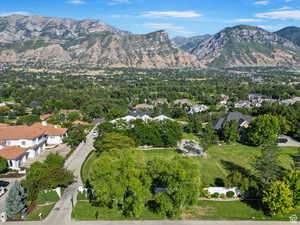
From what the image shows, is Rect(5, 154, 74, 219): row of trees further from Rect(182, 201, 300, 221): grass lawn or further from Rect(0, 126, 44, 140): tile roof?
Rect(0, 126, 44, 140): tile roof

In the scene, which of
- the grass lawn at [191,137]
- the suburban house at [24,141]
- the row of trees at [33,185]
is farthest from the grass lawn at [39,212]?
the grass lawn at [191,137]

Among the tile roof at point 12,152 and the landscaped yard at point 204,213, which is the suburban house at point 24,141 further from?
the landscaped yard at point 204,213

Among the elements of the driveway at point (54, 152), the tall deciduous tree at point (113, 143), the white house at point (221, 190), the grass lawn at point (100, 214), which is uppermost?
the tall deciduous tree at point (113, 143)

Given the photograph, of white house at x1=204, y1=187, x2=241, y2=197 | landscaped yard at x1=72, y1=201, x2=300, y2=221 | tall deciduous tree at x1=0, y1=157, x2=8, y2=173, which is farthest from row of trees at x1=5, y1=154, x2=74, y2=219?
white house at x1=204, y1=187, x2=241, y2=197

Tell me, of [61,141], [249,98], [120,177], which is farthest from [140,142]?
[249,98]

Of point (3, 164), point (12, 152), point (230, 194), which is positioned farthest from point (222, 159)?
point (12, 152)
